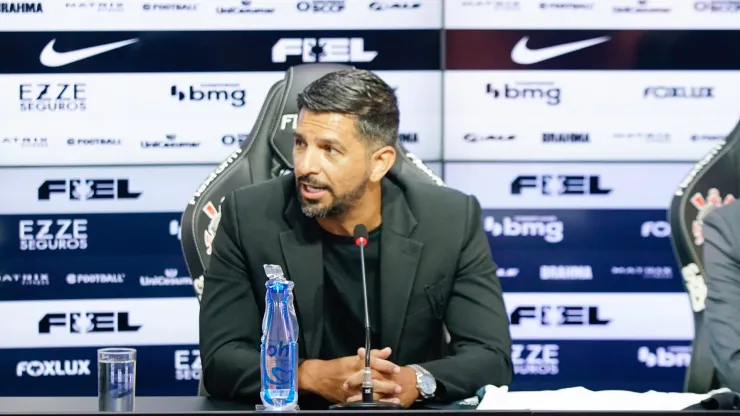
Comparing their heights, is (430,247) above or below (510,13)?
below

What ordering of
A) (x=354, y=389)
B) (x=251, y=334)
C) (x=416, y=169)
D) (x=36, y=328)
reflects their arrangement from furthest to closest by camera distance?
(x=36, y=328)
(x=416, y=169)
(x=251, y=334)
(x=354, y=389)

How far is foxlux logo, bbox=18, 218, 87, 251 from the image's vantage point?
14.9ft

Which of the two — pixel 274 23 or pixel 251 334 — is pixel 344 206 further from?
pixel 274 23

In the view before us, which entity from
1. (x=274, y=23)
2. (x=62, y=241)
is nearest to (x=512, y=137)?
(x=274, y=23)

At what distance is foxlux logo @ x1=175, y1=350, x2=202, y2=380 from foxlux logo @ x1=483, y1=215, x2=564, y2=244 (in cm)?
131

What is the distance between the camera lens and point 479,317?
8.75 feet

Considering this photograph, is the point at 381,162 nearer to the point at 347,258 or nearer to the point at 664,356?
the point at 347,258

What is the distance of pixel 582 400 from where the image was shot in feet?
6.96

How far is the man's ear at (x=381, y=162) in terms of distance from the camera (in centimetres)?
278

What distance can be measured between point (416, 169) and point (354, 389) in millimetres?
824

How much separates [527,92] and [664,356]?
1.23 meters

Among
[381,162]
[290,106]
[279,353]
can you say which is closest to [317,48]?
[290,106]

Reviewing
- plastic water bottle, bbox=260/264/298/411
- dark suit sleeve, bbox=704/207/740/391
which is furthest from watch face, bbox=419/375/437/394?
dark suit sleeve, bbox=704/207/740/391

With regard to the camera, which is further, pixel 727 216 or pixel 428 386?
pixel 727 216
